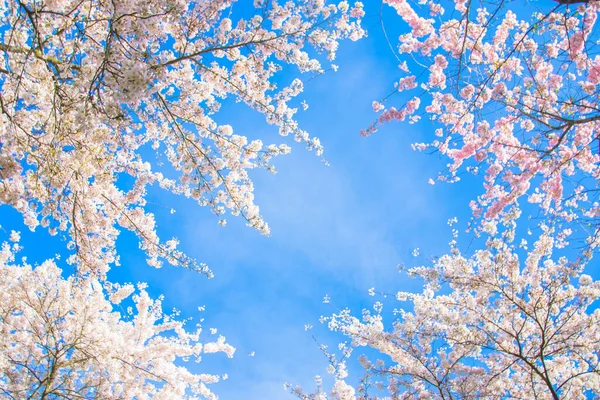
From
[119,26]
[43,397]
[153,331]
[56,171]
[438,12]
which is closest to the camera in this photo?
[119,26]

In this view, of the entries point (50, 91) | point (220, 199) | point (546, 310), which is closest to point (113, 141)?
point (50, 91)

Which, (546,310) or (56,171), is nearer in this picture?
(56,171)

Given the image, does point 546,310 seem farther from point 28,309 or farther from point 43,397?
point 28,309

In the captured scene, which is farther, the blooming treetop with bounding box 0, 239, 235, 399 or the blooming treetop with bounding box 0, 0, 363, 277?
the blooming treetop with bounding box 0, 239, 235, 399

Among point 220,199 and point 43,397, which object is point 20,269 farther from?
point 220,199

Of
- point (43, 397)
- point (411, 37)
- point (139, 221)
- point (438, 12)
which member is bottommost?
point (43, 397)

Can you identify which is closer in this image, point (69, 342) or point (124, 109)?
point (124, 109)

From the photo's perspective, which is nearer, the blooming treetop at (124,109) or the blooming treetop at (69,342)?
the blooming treetop at (124,109)

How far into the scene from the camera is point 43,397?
24.9 ft

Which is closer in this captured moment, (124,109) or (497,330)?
(124,109)

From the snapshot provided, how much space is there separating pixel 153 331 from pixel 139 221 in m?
7.11

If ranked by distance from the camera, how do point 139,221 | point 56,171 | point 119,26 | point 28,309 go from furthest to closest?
point 28,309 → point 139,221 → point 56,171 → point 119,26

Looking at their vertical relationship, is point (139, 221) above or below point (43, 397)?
above

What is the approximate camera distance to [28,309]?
9.59m
